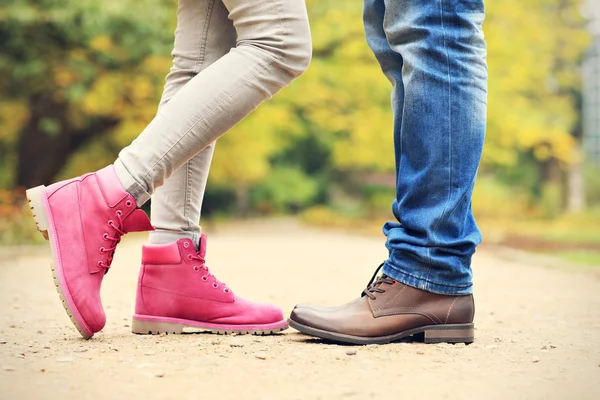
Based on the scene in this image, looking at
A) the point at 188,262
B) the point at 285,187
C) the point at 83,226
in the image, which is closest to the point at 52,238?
the point at 83,226

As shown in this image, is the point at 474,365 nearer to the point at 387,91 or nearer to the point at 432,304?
the point at 432,304

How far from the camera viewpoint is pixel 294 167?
21203 millimetres

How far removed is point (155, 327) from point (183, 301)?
0.11 m

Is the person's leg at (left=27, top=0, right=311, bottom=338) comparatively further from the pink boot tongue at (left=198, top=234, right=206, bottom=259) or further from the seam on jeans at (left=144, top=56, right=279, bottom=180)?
the pink boot tongue at (left=198, top=234, right=206, bottom=259)

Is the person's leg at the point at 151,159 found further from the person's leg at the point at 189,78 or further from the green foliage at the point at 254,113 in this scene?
the green foliage at the point at 254,113

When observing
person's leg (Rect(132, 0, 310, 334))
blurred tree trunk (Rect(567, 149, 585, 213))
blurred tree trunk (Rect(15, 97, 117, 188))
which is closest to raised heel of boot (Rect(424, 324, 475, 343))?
person's leg (Rect(132, 0, 310, 334))

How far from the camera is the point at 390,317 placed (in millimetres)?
1915

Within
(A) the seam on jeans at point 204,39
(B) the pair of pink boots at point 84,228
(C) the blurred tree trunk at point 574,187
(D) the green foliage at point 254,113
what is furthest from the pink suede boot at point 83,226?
(C) the blurred tree trunk at point 574,187

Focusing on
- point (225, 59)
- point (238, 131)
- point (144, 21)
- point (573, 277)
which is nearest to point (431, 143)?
point (225, 59)

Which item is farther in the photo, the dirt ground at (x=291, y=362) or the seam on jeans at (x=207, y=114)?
the seam on jeans at (x=207, y=114)

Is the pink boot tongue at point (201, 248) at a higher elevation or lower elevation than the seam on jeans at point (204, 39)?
lower

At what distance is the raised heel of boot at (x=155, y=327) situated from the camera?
6.76 ft

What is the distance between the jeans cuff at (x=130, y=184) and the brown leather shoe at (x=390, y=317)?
→ 1.63 feet

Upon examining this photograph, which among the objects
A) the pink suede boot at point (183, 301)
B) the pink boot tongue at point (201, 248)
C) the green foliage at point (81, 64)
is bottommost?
the pink suede boot at point (183, 301)
